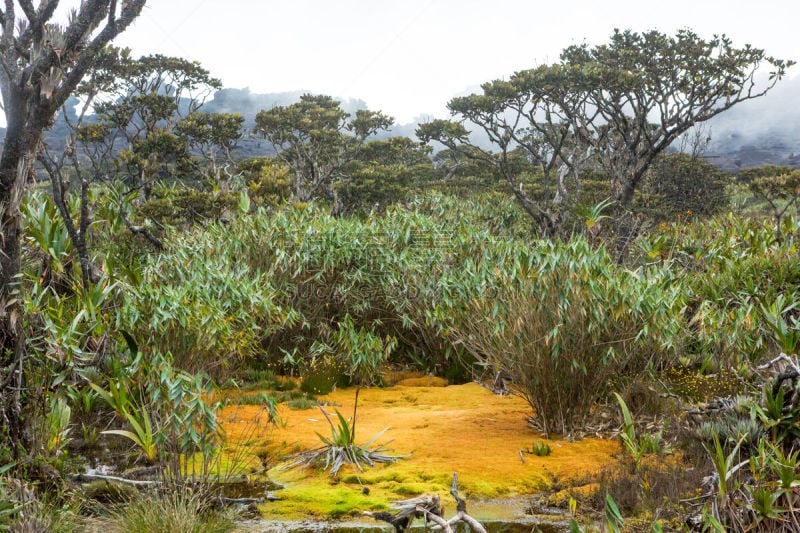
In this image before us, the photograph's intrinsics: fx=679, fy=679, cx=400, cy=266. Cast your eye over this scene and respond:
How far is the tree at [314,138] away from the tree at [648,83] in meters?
7.14

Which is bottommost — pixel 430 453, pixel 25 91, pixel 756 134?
pixel 430 453

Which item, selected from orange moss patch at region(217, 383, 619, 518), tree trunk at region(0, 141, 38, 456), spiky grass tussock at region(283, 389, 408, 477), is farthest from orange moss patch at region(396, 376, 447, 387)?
tree trunk at region(0, 141, 38, 456)

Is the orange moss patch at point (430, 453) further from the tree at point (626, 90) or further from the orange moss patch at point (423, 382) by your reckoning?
the tree at point (626, 90)

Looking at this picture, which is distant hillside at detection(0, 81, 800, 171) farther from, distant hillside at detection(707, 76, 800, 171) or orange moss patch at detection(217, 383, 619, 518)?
orange moss patch at detection(217, 383, 619, 518)

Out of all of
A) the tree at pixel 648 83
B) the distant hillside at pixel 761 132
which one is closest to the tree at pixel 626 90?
the tree at pixel 648 83

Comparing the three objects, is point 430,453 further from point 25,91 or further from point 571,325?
point 25,91

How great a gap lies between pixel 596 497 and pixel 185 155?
585 inches

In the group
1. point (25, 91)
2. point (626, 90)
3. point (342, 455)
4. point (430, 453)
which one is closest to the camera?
point (25, 91)

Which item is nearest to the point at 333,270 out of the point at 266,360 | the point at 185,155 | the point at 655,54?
the point at 266,360

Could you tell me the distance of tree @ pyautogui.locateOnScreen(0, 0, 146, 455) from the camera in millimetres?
3623

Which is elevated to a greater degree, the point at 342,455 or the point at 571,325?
the point at 571,325

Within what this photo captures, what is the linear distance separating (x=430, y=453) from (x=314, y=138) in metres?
16.4

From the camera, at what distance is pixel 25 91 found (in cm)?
365

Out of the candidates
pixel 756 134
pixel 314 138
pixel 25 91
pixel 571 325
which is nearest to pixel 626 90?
pixel 314 138
